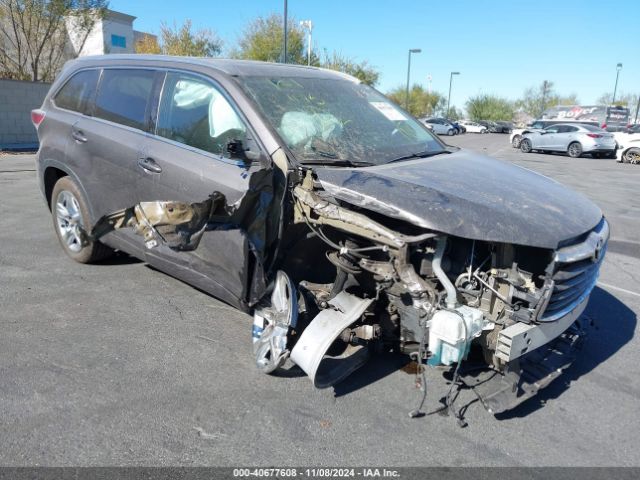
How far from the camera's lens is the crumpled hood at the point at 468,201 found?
268 cm

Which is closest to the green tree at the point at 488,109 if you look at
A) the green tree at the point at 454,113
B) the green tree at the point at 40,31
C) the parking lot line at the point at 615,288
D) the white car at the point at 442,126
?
the green tree at the point at 454,113

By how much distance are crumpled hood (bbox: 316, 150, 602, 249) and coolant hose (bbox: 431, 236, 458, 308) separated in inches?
6.1

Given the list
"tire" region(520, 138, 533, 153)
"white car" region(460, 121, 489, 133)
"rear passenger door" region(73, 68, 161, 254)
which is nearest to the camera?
"rear passenger door" region(73, 68, 161, 254)

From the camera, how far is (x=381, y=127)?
4039mm

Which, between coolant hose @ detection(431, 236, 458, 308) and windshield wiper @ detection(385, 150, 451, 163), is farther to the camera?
windshield wiper @ detection(385, 150, 451, 163)

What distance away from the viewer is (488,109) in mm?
77000

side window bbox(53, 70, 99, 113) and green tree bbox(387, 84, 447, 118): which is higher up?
green tree bbox(387, 84, 447, 118)

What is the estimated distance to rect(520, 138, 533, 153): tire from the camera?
26.0m

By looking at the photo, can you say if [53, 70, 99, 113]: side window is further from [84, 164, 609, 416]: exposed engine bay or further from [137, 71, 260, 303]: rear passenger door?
[84, 164, 609, 416]: exposed engine bay

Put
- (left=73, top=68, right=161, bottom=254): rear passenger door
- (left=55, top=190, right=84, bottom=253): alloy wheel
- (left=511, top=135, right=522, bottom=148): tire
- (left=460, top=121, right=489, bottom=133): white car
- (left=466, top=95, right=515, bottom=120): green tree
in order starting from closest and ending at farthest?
(left=73, top=68, right=161, bottom=254): rear passenger door
(left=55, top=190, right=84, bottom=253): alloy wheel
(left=511, top=135, right=522, bottom=148): tire
(left=460, top=121, right=489, bottom=133): white car
(left=466, top=95, right=515, bottom=120): green tree

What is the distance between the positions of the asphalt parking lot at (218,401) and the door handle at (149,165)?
1.14 metres

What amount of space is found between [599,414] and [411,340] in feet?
3.86

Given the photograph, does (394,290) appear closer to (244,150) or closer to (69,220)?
(244,150)

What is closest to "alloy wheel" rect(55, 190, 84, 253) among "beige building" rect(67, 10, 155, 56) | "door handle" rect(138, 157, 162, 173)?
"door handle" rect(138, 157, 162, 173)
